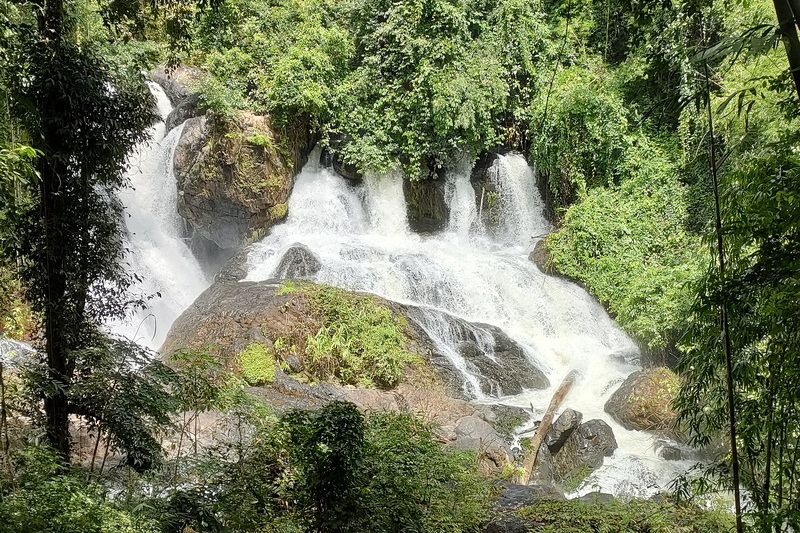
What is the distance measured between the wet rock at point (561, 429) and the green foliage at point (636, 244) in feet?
8.41

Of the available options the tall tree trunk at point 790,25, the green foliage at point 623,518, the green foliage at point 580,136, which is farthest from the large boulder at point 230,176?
the tall tree trunk at point 790,25

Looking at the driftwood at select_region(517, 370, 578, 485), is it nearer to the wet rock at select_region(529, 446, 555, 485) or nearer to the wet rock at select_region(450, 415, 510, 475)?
the wet rock at select_region(529, 446, 555, 485)

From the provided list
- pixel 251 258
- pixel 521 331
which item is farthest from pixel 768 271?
pixel 251 258

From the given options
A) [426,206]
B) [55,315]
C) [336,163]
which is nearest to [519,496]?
[55,315]

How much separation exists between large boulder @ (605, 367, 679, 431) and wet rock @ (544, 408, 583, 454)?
85 cm

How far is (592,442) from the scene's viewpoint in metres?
8.09

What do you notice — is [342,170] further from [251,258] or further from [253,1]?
[253,1]

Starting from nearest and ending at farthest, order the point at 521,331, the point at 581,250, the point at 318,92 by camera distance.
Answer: the point at 521,331, the point at 581,250, the point at 318,92

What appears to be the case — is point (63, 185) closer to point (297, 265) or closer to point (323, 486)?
point (323, 486)

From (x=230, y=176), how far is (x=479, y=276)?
21.2 feet

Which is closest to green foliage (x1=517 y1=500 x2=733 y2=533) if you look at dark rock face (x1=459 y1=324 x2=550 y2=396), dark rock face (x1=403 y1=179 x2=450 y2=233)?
dark rock face (x1=459 y1=324 x2=550 y2=396)

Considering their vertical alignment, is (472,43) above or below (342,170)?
above

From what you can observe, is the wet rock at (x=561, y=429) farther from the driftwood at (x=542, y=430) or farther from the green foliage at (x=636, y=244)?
the green foliage at (x=636, y=244)

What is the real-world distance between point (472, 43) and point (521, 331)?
7.89 metres
